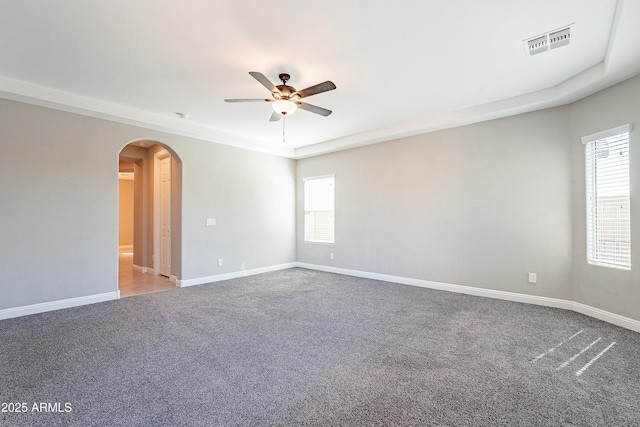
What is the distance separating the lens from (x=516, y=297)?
423 centimetres

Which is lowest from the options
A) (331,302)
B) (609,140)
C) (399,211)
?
(331,302)

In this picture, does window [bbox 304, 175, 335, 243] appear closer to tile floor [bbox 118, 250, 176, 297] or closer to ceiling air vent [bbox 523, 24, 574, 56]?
tile floor [bbox 118, 250, 176, 297]

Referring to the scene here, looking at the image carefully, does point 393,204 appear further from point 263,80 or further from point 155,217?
point 155,217

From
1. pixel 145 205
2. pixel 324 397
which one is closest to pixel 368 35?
pixel 324 397

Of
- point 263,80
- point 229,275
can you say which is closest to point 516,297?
point 263,80

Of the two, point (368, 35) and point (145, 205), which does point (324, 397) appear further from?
point (145, 205)

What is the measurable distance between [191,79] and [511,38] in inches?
132

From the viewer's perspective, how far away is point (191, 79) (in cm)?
350

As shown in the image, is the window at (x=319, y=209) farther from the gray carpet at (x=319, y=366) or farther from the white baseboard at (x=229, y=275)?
the gray carpet at (x=319, y=366)

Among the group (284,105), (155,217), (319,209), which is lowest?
(155,217)

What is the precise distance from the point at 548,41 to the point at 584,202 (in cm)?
209

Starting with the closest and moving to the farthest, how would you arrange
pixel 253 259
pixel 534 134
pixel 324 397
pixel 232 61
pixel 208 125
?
pixel 324 397
pixel 232 61
pixel 534 134
pixel 208 125
pixel 253 259

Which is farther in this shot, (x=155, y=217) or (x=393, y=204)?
(x=155, y=217)

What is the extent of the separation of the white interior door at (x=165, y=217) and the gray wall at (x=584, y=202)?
6667 millimetres
